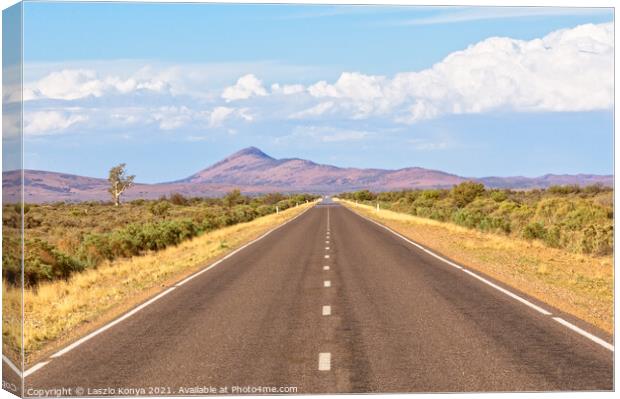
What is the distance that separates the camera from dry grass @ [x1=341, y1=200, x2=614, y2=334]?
50.8 ft

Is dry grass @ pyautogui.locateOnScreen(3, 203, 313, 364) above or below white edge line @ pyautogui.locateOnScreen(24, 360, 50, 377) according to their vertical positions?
below

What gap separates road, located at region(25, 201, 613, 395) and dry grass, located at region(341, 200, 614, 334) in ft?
3.53

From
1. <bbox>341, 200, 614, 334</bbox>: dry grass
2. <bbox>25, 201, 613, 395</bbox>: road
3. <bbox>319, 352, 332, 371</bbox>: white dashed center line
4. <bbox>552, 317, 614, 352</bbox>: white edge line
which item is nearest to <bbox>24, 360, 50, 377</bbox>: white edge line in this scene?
<bbox>25, 201, 613, 395</bbox>: road

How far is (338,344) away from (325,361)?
3.78 ft

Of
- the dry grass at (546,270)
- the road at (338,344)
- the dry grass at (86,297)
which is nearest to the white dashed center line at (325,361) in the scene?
the road at (338,344)

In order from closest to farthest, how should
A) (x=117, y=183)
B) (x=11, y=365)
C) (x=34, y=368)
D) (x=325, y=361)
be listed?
1. (x=11, y=365)
2. (x=34, y=368)
3. (x=325, y=361)
4. (x=117, y=183)

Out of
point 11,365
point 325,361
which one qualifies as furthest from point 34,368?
point 325,361

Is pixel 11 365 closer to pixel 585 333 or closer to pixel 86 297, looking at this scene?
pixel 585 333

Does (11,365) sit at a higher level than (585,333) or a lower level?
higher

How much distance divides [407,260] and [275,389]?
57.1ft

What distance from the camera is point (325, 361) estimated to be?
9.88 metres

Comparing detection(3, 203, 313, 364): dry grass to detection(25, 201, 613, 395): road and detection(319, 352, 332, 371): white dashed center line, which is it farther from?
detection(319, 352, 332, 371): white dashed center line

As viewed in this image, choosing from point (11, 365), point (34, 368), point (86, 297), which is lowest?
point (86, 297)

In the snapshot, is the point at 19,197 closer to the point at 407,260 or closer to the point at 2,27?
the point at 2,27
